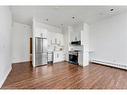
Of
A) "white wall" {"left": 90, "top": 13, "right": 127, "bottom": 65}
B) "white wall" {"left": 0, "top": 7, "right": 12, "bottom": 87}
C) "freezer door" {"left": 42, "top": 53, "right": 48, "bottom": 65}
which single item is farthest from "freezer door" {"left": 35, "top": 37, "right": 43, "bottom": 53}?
"white wall" {"left": 90, "top": 13, "right": 127, "bottom": 65}

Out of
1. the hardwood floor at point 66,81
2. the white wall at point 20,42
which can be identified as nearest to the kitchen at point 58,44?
the white wall at point 20,42

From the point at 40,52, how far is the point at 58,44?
6.96ft

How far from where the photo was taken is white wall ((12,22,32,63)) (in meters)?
6.31

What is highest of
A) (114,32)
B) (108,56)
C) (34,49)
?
(114,32)

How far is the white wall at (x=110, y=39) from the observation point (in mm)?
4586

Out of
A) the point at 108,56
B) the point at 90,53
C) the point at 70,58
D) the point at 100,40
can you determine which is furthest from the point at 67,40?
the point at 108,56

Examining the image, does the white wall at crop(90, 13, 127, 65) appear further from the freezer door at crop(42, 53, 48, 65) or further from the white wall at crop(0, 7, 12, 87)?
the white wall at crop(0, 7, 12, 87)

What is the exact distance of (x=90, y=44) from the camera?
6.50 m

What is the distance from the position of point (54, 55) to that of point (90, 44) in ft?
8.44

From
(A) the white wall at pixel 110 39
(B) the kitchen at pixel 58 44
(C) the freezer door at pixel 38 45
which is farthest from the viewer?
(B) the kitchen at pixel 58 44

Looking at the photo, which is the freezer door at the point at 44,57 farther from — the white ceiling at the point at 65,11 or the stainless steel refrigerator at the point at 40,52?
the white ceiling at the point at 65,11

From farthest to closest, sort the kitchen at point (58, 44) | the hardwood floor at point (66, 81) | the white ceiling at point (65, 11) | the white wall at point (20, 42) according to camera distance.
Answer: the white wall at point (20, 42) → the kitchen at point (58, 44) → the white ceiling at point (65, 11) → the hardwood floor at point (66, 81)
